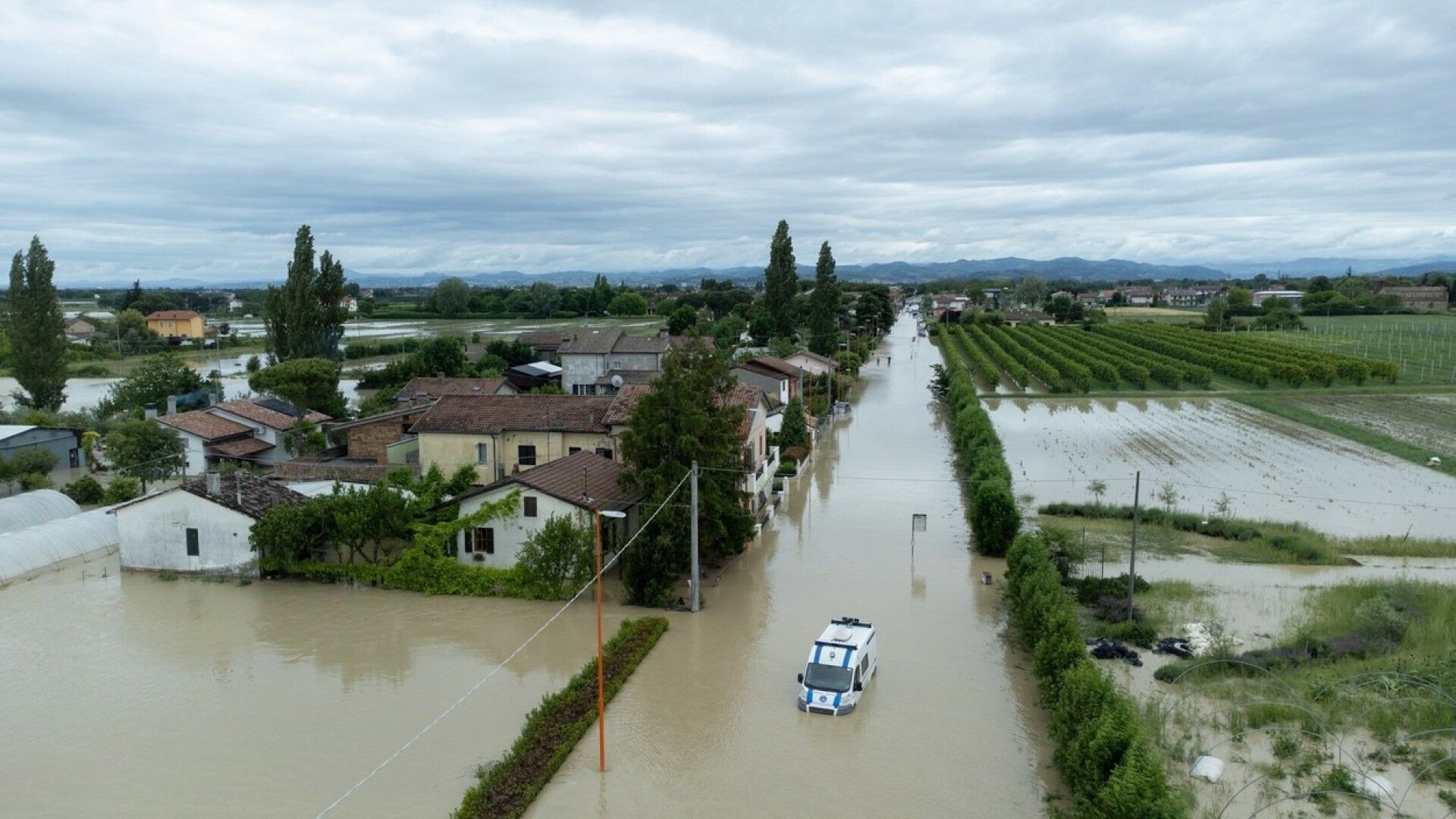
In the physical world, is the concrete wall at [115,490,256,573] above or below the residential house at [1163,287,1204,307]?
below

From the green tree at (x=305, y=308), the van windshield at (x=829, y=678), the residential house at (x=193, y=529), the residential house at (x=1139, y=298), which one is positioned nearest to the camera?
the van windshield at (x=829, y=678)

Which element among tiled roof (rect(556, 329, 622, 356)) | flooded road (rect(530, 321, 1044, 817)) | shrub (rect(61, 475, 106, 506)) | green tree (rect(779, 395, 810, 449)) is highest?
tiled roof (rect(556, 329, 622, 356))

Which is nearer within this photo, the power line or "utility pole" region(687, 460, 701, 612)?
the power line

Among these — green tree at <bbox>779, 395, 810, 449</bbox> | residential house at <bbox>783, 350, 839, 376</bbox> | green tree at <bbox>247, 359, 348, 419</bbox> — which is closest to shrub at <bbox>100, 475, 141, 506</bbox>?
green tree at <bbox>247, 359, 348, 419</bbox>

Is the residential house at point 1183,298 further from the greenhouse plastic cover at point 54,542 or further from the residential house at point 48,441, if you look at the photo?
the greenhouse plastic cover at point 54,542

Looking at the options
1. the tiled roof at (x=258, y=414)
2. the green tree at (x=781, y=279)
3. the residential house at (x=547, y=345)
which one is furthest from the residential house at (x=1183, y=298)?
the tiled roof at (x=258, y=414)

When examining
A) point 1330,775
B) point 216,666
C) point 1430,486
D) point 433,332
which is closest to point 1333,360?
point 1430,486

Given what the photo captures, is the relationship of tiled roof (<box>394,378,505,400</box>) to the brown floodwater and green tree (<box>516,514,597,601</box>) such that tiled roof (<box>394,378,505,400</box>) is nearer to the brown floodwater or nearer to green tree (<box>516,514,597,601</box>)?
the brown floodwater

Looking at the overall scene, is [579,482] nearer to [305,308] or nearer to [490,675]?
[490,675]
